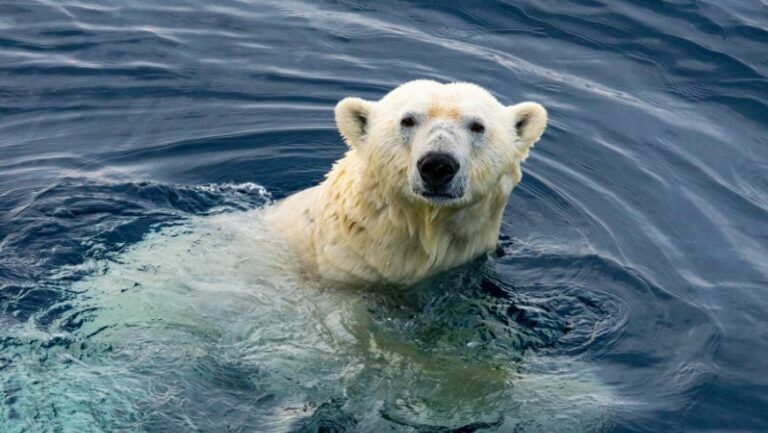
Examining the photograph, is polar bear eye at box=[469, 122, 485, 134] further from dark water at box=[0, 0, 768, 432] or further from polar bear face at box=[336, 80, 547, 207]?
dark water at box=[0, 0, 768, 432]

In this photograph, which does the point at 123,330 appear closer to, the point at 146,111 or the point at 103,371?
the point at 103,371

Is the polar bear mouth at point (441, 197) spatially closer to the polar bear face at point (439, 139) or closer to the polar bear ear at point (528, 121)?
the polar bear face at point (439, 139)

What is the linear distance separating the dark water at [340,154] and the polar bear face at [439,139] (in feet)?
3.14

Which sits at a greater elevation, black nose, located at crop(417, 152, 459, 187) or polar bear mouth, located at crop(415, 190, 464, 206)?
black nose, located at crop(417, 152, 459, 187)

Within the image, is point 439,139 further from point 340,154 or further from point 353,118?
point 340,154

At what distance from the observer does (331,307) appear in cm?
781

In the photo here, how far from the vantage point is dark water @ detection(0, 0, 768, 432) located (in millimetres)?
7258

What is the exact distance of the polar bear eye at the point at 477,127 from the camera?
7.28 m

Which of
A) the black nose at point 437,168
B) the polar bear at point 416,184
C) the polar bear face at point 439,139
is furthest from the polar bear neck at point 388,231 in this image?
the black nose at point 437,168

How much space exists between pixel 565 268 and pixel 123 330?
136 inches

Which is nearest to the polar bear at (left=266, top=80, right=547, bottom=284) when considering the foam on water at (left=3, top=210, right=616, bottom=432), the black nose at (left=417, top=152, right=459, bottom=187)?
the black nose at (left=417, top=152, right=459, bottom=187)

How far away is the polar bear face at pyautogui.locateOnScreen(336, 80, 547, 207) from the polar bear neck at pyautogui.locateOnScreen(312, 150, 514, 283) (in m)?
0.14

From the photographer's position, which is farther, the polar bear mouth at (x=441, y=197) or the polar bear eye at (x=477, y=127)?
the polar bear eye at (x=477, y=127)

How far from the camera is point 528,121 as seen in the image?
25.6 ft
